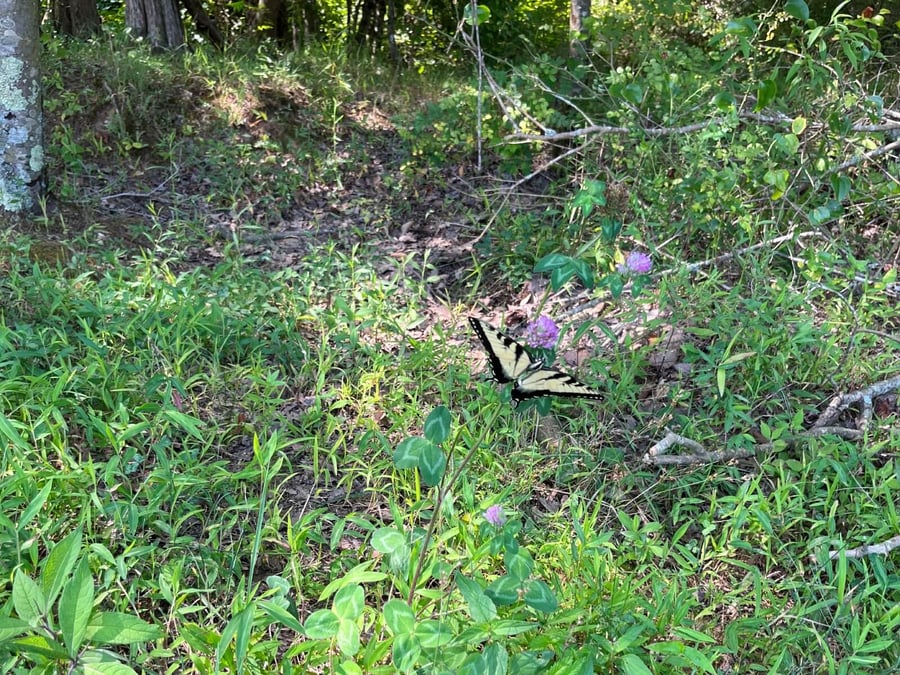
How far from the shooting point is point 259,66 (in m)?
4.76

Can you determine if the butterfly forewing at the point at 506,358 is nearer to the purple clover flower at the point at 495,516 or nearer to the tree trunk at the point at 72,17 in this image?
the purple clover flower at the point at 495,516

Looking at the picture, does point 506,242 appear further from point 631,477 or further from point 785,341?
point 631,477

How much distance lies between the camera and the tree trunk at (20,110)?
319 centimetres

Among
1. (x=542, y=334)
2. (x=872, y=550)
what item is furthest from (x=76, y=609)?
(x=872, y=550)

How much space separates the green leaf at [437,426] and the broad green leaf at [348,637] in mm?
365

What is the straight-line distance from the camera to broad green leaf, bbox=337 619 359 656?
4.02 feet

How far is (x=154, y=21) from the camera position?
17.3ft

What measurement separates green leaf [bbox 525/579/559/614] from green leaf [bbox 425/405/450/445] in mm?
353

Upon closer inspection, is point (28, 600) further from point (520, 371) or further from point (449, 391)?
point (449, 391)

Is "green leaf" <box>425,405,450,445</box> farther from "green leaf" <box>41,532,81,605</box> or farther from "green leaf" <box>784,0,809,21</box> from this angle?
"green leaf" <box>784,0,809,21</box>

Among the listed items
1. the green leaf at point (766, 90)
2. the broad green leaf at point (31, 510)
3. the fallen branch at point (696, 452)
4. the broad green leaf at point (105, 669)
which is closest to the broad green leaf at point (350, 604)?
the broad green leaf at point (105, 669)

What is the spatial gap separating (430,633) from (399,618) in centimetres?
6

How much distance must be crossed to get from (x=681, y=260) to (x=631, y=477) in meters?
1.40

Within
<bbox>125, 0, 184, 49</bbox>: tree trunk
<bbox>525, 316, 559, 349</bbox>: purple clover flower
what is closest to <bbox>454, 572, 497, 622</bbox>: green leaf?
<bbox>525, 316, 559, 349</bbox>: purple clover flower
